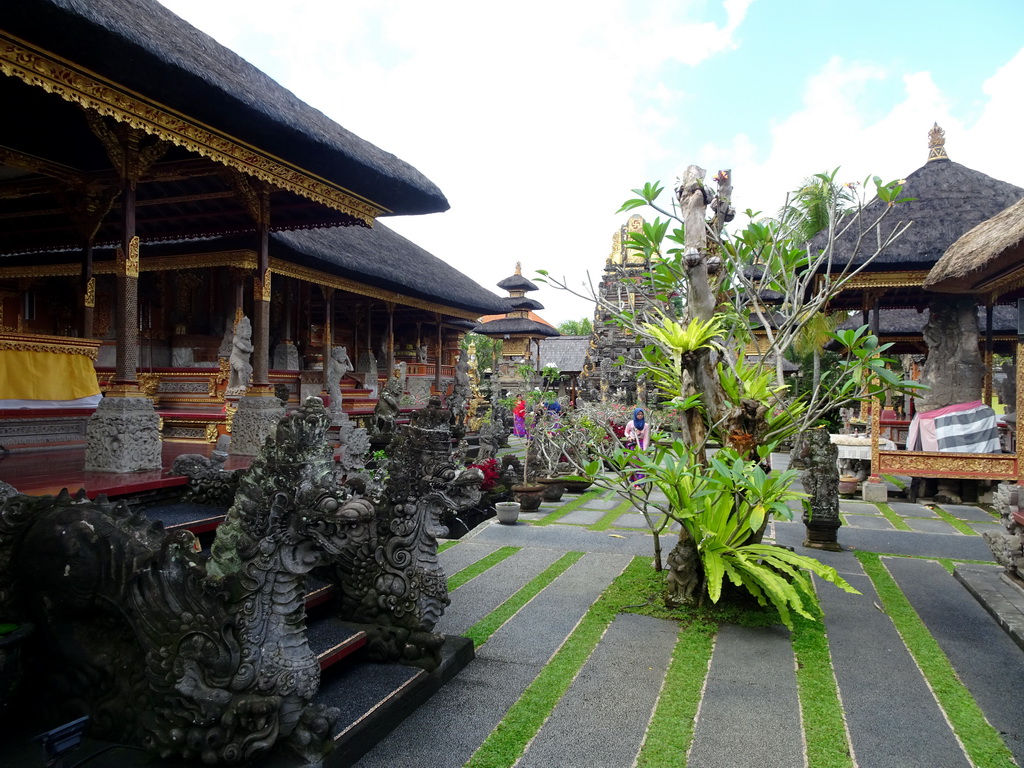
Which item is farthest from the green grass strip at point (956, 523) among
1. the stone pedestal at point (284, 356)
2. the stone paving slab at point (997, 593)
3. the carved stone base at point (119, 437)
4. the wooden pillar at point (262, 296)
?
the stone pedestal at point (284, 356)

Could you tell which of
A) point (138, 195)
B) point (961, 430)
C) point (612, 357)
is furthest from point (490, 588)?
point (612, 357)

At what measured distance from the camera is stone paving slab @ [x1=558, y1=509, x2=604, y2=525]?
8969 millimetres

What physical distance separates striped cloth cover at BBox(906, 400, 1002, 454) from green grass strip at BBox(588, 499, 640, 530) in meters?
5.57

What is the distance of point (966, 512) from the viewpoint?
9.65m

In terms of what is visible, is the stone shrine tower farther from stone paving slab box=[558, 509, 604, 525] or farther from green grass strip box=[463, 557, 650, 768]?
green grass strip box=[463, 557, 650, 768]

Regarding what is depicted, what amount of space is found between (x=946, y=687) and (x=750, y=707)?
1324 millimetres

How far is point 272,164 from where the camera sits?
5922mm

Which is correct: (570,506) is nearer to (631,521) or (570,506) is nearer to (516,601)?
(631,521)

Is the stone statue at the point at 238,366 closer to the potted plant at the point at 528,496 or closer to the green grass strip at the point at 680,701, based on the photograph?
the potted plant at the point at 528,496

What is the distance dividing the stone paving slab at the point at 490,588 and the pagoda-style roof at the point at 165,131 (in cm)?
415

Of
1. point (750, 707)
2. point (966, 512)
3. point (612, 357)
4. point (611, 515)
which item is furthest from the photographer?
point (612, 357)

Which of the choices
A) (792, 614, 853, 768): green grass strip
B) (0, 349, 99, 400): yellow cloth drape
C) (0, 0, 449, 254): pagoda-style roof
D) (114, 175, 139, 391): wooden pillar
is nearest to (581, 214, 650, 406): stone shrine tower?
(0, 0, 449, 254): pagoda-style roof

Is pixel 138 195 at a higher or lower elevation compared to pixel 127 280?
higher

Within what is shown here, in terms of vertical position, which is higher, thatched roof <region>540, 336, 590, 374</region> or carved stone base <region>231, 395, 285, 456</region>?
thatched roof <region>540, 336, 590, 374</region>
